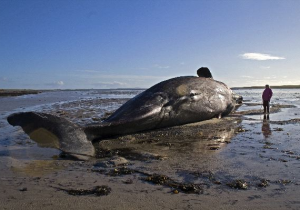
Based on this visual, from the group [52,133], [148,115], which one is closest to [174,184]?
[52,133]

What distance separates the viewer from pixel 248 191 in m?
3.15

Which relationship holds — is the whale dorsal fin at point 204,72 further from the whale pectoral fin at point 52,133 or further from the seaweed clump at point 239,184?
the seaweed clump at point 239,184

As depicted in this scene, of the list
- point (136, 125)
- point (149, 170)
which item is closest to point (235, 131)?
point (136, 125)

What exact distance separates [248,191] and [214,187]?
0.38 meters

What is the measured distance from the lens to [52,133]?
4.74 m

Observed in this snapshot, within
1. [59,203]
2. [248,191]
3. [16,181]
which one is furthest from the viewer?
[16,181]

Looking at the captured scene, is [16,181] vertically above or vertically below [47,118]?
below

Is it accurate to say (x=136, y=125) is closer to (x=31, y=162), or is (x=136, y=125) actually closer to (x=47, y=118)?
(x=47, y=118)

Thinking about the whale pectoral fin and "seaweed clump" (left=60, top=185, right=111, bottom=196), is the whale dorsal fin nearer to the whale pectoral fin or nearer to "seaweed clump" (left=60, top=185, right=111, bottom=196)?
the whale pectoral fin

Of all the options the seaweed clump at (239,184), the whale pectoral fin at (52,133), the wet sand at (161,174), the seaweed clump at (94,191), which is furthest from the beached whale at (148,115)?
the seaweed clump at (239,184)

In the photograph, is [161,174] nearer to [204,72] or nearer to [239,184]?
[239,184]

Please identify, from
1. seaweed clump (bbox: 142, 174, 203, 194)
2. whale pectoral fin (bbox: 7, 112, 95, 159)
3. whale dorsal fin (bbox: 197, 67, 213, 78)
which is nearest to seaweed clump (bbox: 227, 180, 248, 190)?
seaweed clump (bbox: 142, 174, 203, 194)

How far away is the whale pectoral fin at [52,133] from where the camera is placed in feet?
15.0

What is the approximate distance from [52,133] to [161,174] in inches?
85.1
